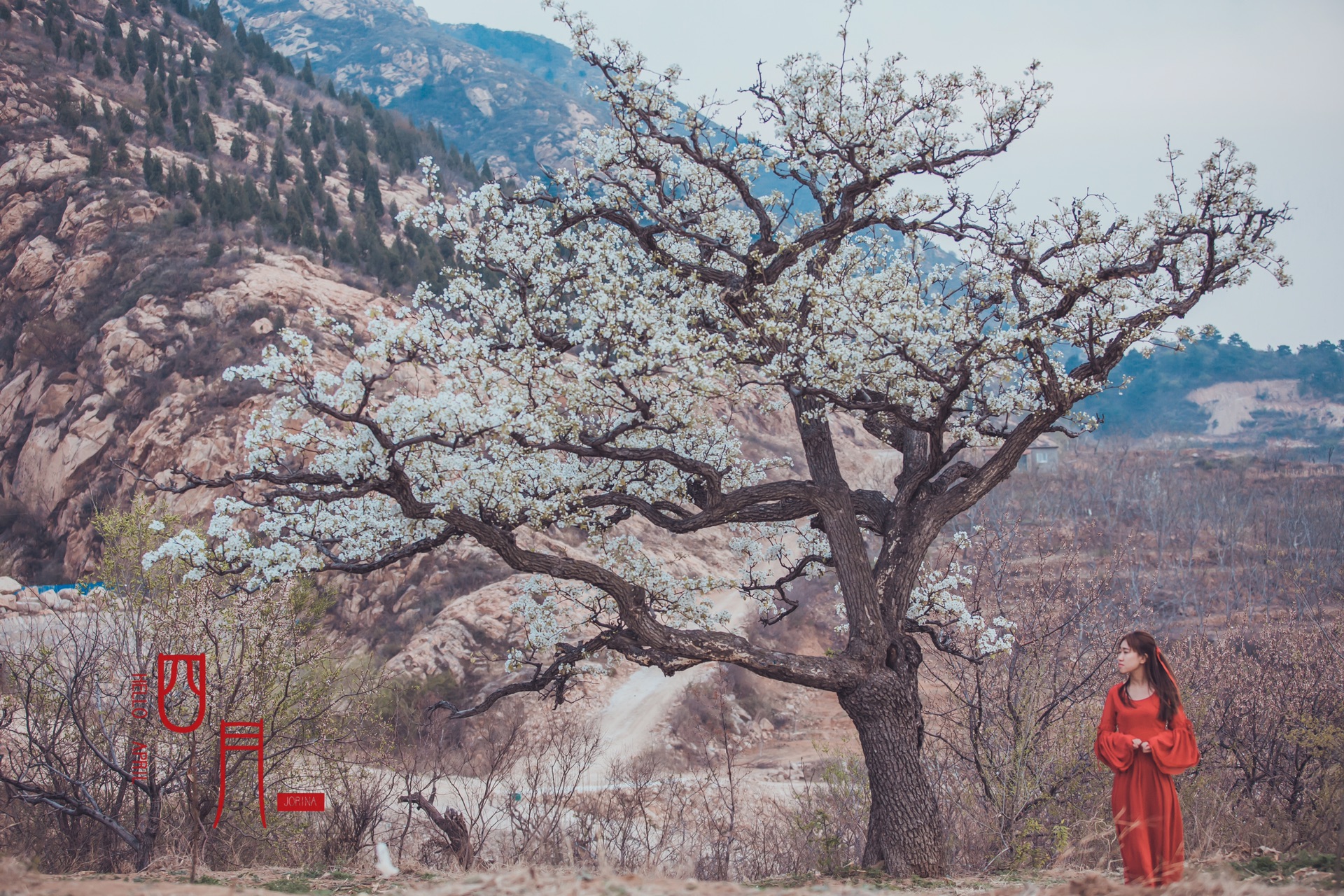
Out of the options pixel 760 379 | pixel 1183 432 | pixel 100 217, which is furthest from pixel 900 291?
pixel 1183 432

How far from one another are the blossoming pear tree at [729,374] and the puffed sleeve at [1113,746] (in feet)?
9.50

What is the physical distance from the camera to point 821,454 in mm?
9656

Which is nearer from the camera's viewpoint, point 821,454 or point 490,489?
point 490,489

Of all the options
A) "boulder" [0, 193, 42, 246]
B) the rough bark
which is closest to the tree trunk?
the rough bark

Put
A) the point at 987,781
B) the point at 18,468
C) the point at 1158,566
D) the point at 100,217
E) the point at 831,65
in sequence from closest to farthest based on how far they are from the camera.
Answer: the point at 831,65
the point at 987,781
the point at 18,468
the point at 100,217
the point at 1158,566

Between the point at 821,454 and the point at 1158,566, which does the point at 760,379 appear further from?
the point at 1158,566

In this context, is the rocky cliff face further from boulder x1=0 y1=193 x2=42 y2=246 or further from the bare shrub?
the bare shrub

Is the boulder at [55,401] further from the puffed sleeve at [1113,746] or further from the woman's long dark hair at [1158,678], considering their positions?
the woman's long dark hair at [1158,678]

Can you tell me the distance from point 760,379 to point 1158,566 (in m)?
42.5

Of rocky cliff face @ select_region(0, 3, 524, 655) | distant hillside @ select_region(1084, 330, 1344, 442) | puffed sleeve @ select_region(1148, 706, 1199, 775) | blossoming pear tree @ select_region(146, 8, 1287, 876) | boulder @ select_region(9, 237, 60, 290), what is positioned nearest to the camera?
puffed sleeve @ select_region(1148, 706, 1199, 775)

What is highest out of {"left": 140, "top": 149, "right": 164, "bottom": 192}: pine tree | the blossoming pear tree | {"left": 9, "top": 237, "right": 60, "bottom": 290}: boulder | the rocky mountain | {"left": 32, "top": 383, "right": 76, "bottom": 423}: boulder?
the rocky mountain

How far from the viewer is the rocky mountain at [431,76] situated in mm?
107125

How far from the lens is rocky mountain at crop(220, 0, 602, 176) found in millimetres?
107125

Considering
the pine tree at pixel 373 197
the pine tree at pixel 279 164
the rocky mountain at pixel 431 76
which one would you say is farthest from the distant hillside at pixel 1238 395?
the pine tree at pixel 279 164
